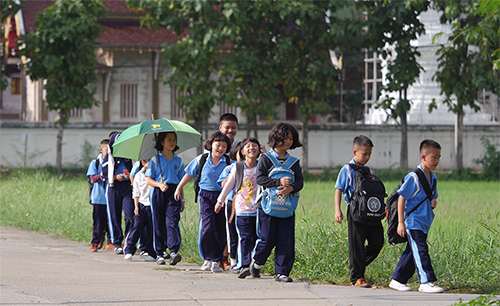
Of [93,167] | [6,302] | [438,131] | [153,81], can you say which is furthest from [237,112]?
[6,302]

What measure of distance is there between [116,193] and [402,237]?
4597mm

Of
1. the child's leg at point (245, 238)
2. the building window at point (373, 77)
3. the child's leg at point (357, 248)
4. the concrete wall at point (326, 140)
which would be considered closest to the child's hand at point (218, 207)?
the child's leg at point (245, 238)

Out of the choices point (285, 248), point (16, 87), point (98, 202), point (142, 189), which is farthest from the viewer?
point (16, 87)

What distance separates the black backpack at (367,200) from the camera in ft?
23.9

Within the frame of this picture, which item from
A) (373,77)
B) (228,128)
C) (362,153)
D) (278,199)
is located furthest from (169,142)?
(373,77)

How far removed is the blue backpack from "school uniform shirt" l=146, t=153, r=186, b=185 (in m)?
1.82

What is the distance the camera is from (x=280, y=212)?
25.3ft

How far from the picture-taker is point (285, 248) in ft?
25.4

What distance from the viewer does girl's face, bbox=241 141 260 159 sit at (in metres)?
8.16

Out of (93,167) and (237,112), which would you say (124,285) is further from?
(237,112)

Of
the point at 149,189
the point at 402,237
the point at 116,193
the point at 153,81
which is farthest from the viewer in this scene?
the point at 153,81

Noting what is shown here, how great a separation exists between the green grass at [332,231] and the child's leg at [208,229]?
0.67 meters

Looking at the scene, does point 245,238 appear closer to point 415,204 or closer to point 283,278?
point 283,278

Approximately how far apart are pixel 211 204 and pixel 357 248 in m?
1.99
